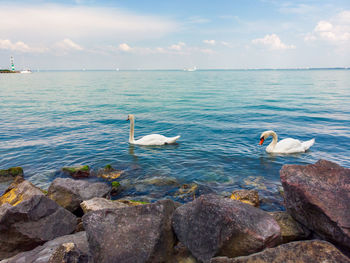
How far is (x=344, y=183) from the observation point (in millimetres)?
4207

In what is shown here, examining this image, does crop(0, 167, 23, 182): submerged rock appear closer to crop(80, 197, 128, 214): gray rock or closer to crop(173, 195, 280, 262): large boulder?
crop(80, 197, 128, 214): gray rock

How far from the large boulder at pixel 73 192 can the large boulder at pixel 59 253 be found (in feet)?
6.66

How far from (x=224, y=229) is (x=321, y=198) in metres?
1.73

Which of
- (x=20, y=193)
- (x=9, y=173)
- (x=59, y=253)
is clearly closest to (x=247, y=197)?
(x=59, y=253)

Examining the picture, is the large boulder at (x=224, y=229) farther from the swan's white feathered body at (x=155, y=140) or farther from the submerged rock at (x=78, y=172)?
the swan's white feathered body at (x=155, y=140)

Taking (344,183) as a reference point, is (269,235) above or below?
below

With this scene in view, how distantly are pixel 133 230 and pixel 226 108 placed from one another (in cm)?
2541

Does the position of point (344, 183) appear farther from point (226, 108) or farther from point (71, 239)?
point (226, 108)

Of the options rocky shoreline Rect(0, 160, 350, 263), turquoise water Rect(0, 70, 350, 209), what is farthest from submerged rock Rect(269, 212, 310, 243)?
turquoise water Rect(0, 70, 350, 209)

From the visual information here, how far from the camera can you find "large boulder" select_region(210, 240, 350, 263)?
3.08 metres

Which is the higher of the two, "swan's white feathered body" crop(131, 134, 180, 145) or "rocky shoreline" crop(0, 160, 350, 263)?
"rocky shoreline" crop(0, 160, 350, 263)

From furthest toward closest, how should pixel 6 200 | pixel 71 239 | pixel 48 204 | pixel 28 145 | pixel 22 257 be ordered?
pixel 28 145 → pixel 6 200 → pixel 48 204 → pixel 71 239 → pixel 22 257

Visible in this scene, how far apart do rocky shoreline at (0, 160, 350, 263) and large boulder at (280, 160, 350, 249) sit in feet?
0.04

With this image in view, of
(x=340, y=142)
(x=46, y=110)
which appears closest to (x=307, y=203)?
(x=340, y=142)
